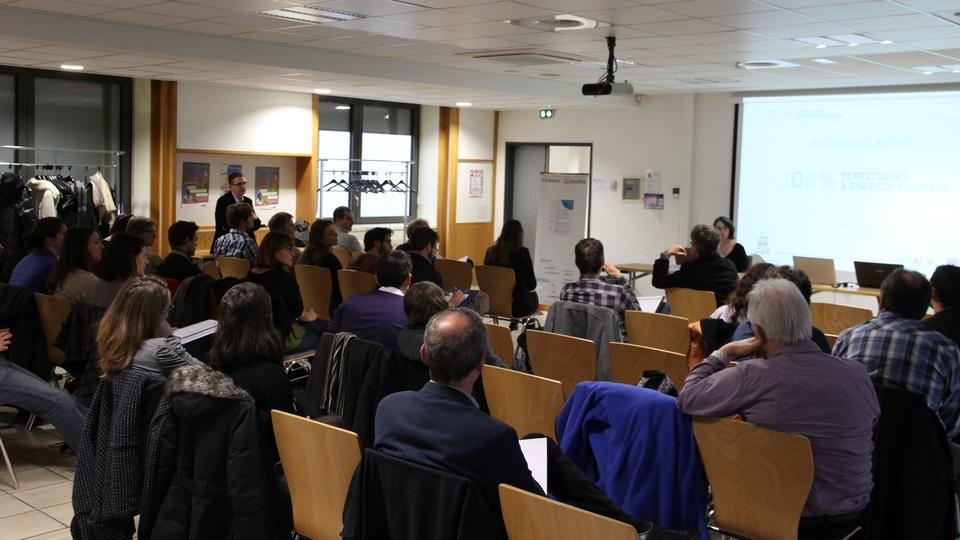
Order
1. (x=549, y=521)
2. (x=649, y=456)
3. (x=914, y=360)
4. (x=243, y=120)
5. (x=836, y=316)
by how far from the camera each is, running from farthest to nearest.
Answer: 1. (x=243, y=120)
2. (x=836, y=316)
3. (x=914, y=360)
4. (x=649, y=456)
5. (x=549, y=521)

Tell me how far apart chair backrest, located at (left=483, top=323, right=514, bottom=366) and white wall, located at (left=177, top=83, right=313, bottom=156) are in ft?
22.7

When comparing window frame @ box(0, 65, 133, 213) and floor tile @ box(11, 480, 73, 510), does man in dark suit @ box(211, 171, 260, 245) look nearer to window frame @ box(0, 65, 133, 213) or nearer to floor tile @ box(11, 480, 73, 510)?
window frame @ box(0, 65, 133, 213)

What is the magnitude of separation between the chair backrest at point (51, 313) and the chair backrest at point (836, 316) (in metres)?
4.65

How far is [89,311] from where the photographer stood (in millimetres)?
5004

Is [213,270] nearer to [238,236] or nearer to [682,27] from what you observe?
[238,236]

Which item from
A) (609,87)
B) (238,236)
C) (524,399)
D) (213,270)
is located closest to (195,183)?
(238,236)

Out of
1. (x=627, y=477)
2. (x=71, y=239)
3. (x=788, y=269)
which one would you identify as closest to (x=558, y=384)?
(x=627, y=477)

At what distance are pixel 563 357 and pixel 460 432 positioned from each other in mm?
2506

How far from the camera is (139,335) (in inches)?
145

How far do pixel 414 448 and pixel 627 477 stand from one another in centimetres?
95

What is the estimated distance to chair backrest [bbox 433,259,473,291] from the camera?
28.2ft

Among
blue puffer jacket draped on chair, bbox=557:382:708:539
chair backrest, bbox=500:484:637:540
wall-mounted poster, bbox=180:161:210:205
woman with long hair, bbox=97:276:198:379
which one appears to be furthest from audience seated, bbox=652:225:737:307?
wall-mounted poster, bbox=180:161:210:205

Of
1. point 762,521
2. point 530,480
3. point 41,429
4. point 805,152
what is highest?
point 805,152

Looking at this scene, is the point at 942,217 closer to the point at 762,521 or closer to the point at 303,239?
the point at 303,239
